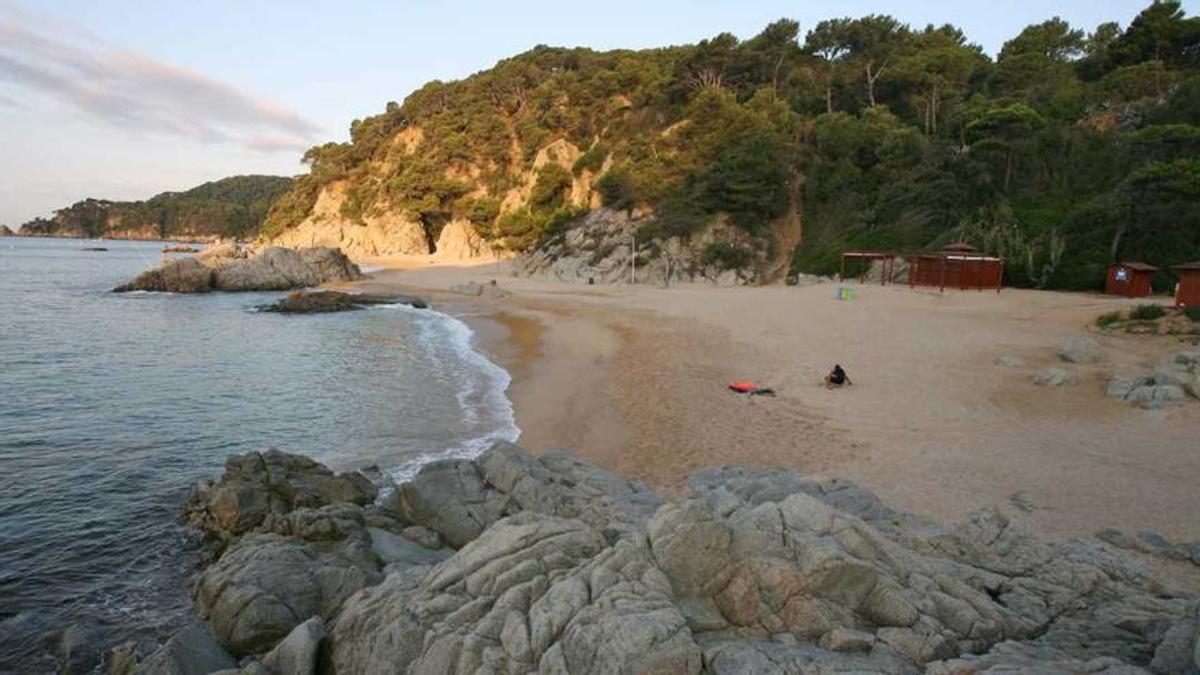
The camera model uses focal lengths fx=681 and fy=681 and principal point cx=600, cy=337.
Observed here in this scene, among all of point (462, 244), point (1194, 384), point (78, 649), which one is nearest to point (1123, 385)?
point (1194, 384)

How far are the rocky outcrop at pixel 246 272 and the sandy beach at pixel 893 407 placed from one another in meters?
32.1

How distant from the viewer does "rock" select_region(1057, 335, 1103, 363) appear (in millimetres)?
19150

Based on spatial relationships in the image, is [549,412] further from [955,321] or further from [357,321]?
[357,321]

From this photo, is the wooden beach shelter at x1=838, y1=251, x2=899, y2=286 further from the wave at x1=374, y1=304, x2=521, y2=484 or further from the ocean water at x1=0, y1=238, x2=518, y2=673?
the ocean water at x1=0, y1=238, x2=518, y2=673

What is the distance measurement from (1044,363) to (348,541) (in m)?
19.3

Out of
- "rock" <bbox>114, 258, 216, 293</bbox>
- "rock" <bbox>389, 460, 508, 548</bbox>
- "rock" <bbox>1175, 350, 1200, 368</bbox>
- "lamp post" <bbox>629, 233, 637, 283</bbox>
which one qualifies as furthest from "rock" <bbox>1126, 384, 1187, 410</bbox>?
"rock" <bbox>114, 258, 216, 293</bbox>

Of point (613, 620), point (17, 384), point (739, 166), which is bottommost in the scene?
point (17, 384)

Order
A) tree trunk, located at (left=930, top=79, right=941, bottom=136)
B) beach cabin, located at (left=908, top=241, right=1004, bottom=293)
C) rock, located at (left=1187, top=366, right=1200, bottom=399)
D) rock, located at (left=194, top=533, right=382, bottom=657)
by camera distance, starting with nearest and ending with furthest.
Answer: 1. rock, located at (left=194, top=533, right=382, bottom=657)
2. rock, located at (left=1187, top=366, right=1200, bottom=399)
3. beach cabin, located at (left=908, top=241, right=1004, bottom=293)
4. tree trunk, located at (left=930, top=79, right=941, bottom=136)

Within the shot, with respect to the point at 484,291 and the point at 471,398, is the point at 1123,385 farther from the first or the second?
the point at 484,291

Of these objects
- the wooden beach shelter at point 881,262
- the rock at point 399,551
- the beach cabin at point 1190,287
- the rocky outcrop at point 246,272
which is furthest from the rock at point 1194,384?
the rocky outcrop at point 246,272

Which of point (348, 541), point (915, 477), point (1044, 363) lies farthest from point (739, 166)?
point (348, 541)

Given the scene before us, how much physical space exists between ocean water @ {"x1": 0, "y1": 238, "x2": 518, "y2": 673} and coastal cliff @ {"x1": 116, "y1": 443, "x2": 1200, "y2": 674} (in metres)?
1.90

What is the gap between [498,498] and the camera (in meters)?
10.5

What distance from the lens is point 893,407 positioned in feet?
53.5
